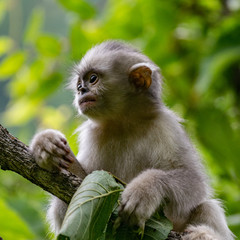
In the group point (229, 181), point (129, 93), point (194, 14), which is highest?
point (194, 14)

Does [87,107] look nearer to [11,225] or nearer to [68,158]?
[68,158]

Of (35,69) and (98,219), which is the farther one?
(35,69)

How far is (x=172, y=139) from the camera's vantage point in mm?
5242

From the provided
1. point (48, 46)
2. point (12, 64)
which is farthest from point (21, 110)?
point (48, 46)

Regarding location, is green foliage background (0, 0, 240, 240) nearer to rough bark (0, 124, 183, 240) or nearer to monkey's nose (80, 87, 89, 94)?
monkey's nose (80, 87, 89, 94)

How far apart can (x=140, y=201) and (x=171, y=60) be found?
4.44 m

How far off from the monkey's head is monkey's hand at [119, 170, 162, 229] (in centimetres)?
115

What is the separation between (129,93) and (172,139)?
30.5 inches

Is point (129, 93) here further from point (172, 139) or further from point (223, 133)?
point (223, 133)

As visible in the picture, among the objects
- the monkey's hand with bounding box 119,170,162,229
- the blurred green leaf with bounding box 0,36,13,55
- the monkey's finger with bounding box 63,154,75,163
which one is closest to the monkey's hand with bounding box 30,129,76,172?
the monkey's finger with bounding box 63,154,75,163

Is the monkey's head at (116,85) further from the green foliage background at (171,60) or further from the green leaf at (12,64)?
the green leaf at (12,64)

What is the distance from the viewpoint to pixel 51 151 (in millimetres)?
4445

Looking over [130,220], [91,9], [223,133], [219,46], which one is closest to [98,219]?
[130,220]

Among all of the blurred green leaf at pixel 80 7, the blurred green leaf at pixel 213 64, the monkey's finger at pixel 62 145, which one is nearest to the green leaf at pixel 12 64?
the blurred green leaf at pixel 80 7
